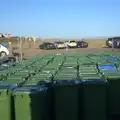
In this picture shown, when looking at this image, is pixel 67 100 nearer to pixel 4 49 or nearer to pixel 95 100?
pixel 95 100

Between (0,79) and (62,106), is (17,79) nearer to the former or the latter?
(0,79)

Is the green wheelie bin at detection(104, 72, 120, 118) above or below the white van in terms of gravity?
below

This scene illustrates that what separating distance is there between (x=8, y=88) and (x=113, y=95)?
8.66 feet

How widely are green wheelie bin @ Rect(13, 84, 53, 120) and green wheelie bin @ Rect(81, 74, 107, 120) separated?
0.93 m

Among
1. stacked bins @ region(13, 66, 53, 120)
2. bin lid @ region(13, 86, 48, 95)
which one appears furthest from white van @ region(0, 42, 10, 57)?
stacked bins @ region(13, 66, 53, 120)

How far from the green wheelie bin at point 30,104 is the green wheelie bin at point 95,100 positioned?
0.93 meters

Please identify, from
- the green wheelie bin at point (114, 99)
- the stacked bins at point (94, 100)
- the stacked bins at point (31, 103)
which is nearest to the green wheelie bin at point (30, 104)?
the stacked bins at point (31, 103)

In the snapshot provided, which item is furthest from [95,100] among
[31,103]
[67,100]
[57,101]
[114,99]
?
[31,103]

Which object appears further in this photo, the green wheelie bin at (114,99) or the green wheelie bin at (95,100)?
the green wheelie bin at (114,99)

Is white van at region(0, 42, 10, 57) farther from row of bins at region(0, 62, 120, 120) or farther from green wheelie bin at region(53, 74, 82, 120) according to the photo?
green wheelie bin at region(53, 74, 82, 120)

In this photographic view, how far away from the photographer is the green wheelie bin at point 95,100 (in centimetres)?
634

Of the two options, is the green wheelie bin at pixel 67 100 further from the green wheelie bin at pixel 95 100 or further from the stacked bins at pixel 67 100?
the green wheelie bin at pixel 95 100

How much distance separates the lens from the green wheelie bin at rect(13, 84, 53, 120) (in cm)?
601

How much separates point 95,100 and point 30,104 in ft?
4.75
